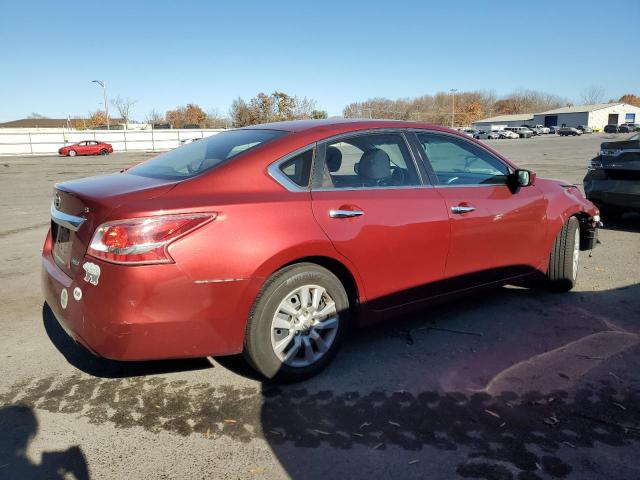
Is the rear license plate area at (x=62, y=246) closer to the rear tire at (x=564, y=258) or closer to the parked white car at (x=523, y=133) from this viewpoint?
the rear tire at (x=564, y=258)

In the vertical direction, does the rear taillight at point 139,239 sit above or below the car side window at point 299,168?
below

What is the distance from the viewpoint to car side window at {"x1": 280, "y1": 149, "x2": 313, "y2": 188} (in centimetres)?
332

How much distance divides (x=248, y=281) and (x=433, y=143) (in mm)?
2000

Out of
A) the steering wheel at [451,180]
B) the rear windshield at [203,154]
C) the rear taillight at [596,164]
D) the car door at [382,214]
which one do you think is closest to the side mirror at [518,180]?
the steering wheel at [451,180]

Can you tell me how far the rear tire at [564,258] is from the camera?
16.1 ft

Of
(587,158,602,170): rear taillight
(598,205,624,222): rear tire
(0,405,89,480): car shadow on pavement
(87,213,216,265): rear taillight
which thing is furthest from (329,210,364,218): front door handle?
(598,205,624,222): rear tire

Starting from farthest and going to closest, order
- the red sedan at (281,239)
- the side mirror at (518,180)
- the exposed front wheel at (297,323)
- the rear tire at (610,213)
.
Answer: the rear tire at (610,213) < the side mirror at (518,180) < the exposed front wheel at (297,323) < the red sedan at (281,239)

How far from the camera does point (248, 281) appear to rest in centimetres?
300

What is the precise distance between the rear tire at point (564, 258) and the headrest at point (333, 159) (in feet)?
8.06

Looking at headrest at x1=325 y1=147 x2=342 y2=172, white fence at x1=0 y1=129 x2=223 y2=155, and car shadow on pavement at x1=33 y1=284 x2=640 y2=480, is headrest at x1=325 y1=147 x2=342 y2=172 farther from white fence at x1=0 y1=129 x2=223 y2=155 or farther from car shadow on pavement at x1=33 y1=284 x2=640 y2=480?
white fence at x1=0 y1=129 x2=223 y2=155

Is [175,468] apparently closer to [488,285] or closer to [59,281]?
[59,281]

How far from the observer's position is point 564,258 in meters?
4.90

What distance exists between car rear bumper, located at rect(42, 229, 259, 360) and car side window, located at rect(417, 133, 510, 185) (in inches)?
75.9

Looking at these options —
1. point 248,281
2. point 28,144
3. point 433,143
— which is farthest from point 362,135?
point 28,144
